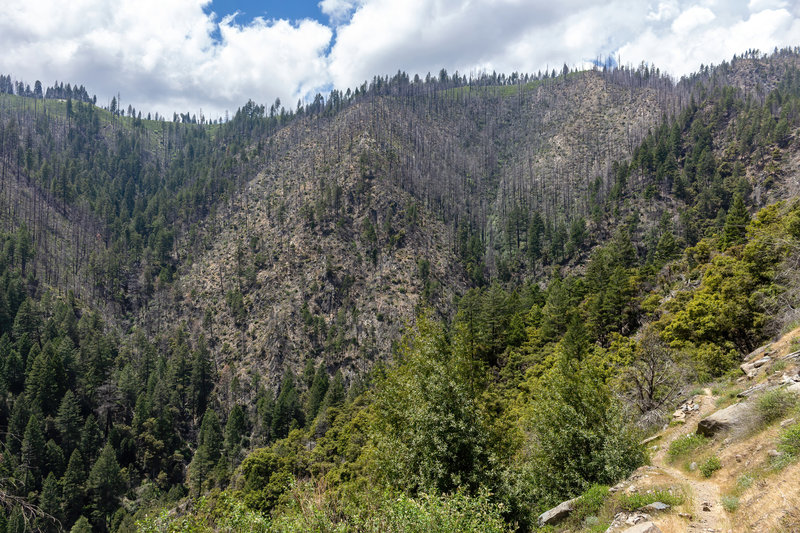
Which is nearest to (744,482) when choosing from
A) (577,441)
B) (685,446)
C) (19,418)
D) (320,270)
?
(685,446)

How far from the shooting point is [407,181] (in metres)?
178

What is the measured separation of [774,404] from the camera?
45.1 feet

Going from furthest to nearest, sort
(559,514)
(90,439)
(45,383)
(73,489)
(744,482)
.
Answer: (45,383), (90,439), (73,489), (559,514), (744,482)

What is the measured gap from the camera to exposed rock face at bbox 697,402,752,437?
15164mm

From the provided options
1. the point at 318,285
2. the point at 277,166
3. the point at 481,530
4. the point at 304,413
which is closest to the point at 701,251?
the point at 481,530

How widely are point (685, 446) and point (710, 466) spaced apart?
2721 millimetres

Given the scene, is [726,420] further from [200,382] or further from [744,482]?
[200,382]

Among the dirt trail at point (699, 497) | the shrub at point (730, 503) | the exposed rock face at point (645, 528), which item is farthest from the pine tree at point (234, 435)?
the shrub at point (730, 503)

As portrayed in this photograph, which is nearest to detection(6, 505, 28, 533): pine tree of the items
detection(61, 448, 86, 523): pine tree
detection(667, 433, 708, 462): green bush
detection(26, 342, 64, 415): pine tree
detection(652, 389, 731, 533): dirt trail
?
detection(652, 389, 731, 533): dirt trail

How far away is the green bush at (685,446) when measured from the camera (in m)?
16.1

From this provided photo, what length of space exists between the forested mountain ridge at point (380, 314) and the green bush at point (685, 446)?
156 centimetres

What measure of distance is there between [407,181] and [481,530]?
171 m

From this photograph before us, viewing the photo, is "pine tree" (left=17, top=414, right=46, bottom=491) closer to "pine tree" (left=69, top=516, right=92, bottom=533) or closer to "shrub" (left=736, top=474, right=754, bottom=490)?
"pine tree" (left=69, top=516, right=92, bottom=533)

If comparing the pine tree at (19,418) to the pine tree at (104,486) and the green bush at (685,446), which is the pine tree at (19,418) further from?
the green bush at (685,446)
